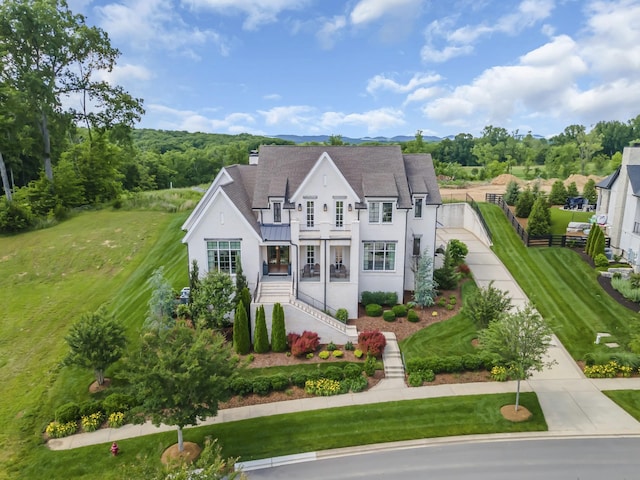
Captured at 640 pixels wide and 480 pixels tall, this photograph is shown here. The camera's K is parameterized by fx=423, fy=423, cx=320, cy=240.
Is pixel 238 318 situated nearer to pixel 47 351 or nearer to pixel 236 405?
pixel 236 405

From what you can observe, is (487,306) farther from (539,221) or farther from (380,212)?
(539,221)

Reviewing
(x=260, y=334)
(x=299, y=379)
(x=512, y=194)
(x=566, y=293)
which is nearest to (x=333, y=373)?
(x=299, y=379)

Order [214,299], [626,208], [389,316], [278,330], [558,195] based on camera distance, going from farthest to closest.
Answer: [558,195]
[626,208]
[389,316]
[214,299]
[278,330]

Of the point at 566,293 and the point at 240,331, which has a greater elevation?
the point at 566,293

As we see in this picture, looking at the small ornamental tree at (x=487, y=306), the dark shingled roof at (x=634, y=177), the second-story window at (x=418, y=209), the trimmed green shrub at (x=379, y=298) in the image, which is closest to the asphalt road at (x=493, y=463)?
the small ornamental tree at (x=487, y=306)

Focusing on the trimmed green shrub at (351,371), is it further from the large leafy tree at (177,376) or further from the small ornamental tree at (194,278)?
the small ornamental tree at (194,278)

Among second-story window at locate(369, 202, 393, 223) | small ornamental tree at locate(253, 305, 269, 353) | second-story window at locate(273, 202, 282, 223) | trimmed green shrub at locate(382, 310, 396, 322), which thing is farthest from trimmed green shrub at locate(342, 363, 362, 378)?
second-story window at locate(273, 202, 282, 223)

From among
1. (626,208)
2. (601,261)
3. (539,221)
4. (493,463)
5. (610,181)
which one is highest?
(610,181)
